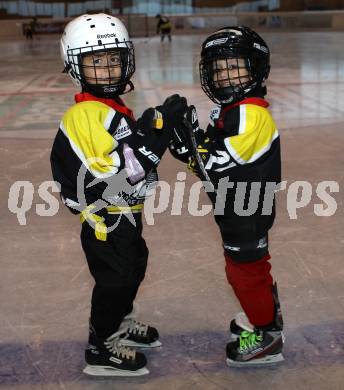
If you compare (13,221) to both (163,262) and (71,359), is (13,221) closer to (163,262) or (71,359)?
(163,262)

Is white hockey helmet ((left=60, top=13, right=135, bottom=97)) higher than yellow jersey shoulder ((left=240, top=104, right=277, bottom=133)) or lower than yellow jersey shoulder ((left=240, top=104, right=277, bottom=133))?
higher

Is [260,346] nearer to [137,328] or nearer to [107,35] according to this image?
[137,328]

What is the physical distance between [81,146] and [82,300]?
3.63ft

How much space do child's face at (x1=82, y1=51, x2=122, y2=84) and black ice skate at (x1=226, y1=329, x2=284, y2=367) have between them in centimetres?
110

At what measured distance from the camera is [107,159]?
6.11 feet

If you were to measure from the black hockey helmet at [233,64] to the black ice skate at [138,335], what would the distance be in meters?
0.99

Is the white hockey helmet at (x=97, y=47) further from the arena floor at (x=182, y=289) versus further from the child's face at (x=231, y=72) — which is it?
the arena floor at (x=182, y=289)

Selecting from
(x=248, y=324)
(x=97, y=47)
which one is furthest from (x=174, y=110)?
(x=248, y=324)

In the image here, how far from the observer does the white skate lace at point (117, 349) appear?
7.22 ft

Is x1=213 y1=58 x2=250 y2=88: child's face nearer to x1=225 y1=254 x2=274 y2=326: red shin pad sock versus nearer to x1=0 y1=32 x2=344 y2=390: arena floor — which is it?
x1=225 y1=254 x2=274 y2=326: red shin pad sock

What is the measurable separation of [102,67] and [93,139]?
0.95 ft

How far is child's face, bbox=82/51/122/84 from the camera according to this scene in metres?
1.95

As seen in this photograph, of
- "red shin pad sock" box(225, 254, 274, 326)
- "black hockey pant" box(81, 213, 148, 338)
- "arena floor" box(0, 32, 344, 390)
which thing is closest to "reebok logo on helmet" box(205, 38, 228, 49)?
"black hockey pant" box(81, 213, 148, 338)

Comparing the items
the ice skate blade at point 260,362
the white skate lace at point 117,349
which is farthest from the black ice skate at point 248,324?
the white skate lace at point 117,349
